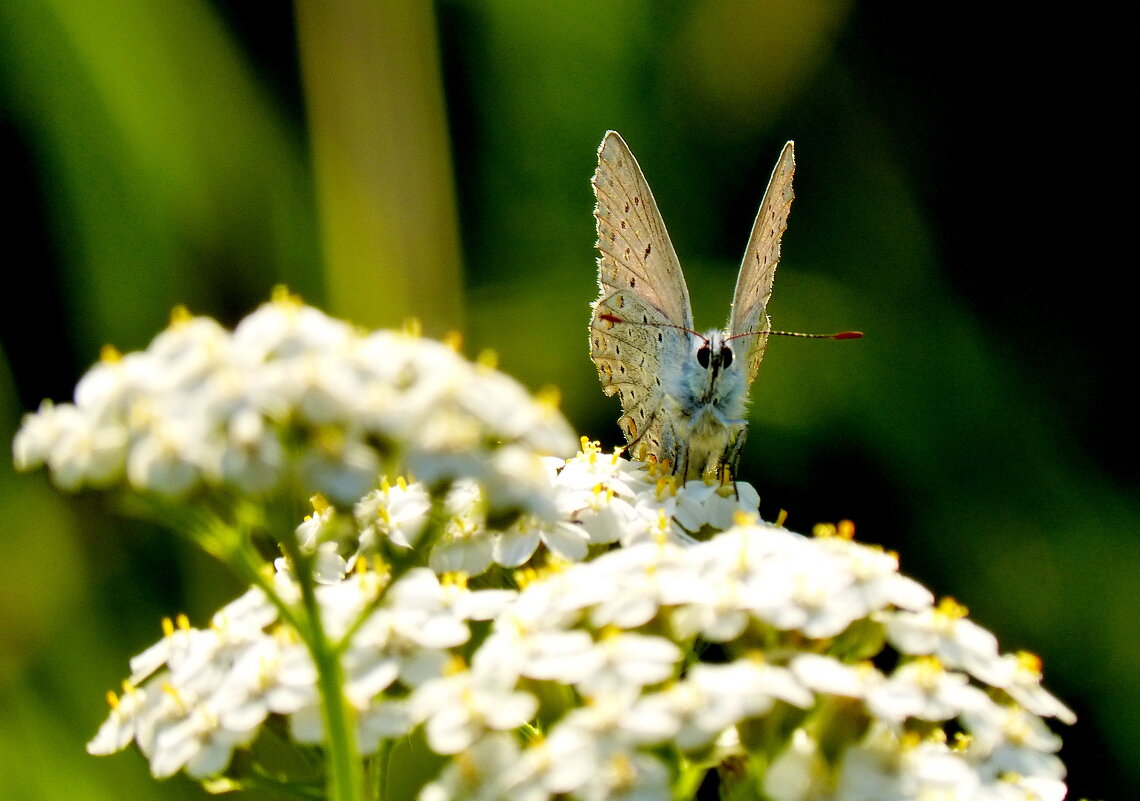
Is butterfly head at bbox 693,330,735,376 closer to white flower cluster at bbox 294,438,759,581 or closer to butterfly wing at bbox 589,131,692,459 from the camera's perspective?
butterfly wing at bbox 589,131,692,459

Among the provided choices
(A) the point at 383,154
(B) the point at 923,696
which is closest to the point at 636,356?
(A) the point at 383,154

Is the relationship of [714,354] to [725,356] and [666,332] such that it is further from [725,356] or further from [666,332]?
[666,332]

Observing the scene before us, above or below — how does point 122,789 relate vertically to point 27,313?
below

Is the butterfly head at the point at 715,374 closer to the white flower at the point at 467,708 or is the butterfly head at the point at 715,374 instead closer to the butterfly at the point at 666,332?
the butterfly at the point at 666,332

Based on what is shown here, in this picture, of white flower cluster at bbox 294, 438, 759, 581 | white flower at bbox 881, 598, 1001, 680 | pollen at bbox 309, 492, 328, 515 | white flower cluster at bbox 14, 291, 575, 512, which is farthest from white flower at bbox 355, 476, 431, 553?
white flower at bbox 881, 598, 1001, 680

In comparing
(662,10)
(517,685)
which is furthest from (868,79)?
(517,685)

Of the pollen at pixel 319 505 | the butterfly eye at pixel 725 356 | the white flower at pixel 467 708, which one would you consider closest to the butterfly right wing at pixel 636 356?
the butterfly eye at pixel 725 356

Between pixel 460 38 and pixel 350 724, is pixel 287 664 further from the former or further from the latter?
pixel 460 38

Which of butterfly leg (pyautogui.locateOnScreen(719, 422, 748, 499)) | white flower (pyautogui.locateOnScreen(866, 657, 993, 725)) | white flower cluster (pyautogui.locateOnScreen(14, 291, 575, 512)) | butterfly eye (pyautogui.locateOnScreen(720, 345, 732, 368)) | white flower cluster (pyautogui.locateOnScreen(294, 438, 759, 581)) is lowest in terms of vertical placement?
white flower (pyautogui.locateOnScreen(866, 657, 993, 725))
